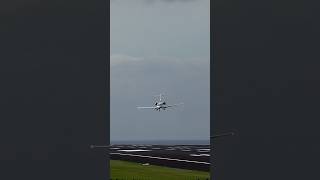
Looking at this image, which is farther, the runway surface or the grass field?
the runway surface

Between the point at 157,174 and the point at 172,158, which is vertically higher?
the point at 157,174

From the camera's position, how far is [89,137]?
830 centimetres

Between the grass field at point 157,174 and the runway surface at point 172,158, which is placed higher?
the grass field at point 157,174

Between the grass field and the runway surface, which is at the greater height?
the grass field

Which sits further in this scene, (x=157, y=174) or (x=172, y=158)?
(x=172, y=158)

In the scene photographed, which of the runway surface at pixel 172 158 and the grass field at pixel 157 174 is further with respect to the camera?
the runway surface at pixel 172 158
